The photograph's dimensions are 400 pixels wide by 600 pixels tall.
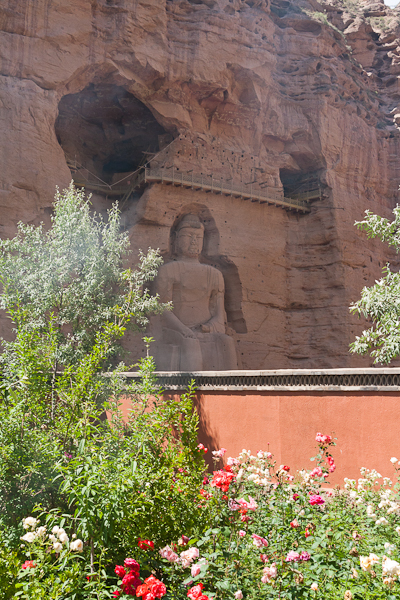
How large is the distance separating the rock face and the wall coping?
5.24m

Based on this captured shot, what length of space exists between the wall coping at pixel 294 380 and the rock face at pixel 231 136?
5.24 meters

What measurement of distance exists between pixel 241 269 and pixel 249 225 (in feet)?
4.66

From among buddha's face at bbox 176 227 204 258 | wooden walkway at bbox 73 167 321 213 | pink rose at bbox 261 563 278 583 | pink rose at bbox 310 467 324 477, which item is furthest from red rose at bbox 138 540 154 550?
wooden walkway at bbox 73 167 321 213

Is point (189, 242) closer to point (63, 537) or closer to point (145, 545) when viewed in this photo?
point (145, 545)

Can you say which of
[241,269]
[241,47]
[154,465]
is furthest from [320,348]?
[154,465]

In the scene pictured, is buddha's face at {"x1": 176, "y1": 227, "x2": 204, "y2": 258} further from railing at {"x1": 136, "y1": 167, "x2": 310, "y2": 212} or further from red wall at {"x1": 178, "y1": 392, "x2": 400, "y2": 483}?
red wall at {"x1": 178, "y1": 392, "x2": 400, "y2": 483}

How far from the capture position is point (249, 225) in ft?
52.3

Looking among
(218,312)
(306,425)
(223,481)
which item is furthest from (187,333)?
(223,481)

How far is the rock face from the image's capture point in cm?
1256

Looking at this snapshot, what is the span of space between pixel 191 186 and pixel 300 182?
15.7 ft

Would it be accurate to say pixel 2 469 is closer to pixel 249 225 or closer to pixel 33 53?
pixel 33 53

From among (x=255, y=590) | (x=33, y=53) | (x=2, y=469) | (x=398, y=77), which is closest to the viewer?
(x=255, y=590)

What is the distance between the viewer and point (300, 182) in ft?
58.9

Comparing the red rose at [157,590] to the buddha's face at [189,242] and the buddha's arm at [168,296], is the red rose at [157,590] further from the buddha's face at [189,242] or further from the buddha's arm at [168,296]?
the buddha's face at [189,242]
